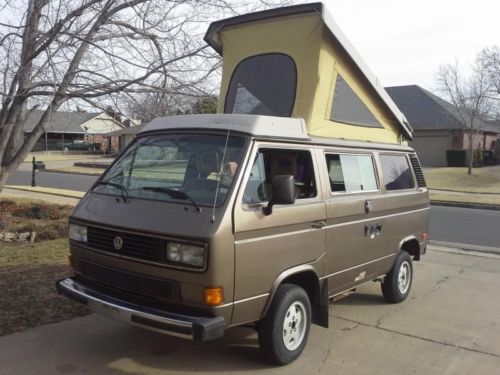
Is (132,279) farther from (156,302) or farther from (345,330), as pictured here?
(345,330)

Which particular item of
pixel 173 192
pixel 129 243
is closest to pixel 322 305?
pixel 173 192

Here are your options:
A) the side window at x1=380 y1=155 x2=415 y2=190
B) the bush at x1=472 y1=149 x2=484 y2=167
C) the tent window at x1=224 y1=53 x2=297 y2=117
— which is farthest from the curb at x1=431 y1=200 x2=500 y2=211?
the bush at x1=472 y1=149 x2=484 y2=167

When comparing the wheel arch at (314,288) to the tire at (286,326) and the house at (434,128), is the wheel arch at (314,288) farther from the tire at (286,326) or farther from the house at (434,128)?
the house at (434,128)

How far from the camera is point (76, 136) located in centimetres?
7725

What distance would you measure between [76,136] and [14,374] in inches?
3048

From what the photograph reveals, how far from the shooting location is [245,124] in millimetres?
4469

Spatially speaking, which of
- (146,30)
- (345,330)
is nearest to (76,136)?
(146,30)

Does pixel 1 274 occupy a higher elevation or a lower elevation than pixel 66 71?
lower

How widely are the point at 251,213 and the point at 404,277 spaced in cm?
334

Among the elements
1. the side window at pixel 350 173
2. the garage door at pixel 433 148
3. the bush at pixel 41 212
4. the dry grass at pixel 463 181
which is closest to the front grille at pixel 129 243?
the side window at pixel 350 173

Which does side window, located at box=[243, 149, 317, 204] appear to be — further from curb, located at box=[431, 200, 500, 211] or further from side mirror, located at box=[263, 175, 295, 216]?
curb, located at box=[431, 200, 500, 211]

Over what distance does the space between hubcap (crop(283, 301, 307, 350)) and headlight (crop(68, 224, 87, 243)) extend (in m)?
1.90

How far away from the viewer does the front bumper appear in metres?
3.72

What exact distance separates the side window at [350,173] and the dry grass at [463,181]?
69.0 feet
